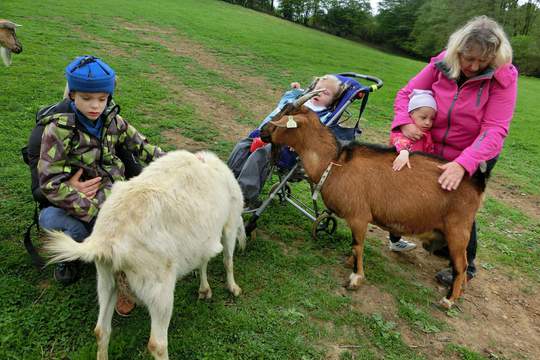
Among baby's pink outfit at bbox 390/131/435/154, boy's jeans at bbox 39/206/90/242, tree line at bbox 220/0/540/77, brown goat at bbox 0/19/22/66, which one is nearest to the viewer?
boy's jeans at bbox 39/206/90/242

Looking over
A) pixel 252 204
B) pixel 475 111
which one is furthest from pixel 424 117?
pixel 252 204

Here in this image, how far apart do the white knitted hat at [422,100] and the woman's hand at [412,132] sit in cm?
17

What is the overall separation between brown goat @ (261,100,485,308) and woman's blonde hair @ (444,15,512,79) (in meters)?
0.99

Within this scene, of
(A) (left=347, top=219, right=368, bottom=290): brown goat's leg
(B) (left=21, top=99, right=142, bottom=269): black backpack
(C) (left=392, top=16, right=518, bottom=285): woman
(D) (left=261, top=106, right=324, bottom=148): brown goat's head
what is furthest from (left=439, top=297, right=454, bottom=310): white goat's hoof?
(B) (left=21, top=99, right=142, bottom=269): black backpack

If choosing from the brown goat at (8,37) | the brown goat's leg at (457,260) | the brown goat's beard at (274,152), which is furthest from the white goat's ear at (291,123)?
the brown goat at (8,37)

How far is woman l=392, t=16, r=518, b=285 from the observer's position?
3045 mm

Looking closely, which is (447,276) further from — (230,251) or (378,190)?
(230,251)

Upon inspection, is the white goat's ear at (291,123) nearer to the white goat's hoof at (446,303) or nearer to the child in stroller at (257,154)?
the child in stroller at (257,154)

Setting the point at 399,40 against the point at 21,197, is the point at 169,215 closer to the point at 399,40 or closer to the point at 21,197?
the point at 21,197

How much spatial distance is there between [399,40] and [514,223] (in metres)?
63.1

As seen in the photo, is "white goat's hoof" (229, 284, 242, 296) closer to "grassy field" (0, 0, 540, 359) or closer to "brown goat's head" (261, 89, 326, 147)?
"grassy field" (0, 0, 540, 359)

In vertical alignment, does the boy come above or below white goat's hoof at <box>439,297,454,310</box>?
above

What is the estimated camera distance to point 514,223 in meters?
6.02

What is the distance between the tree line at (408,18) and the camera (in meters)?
48.5
